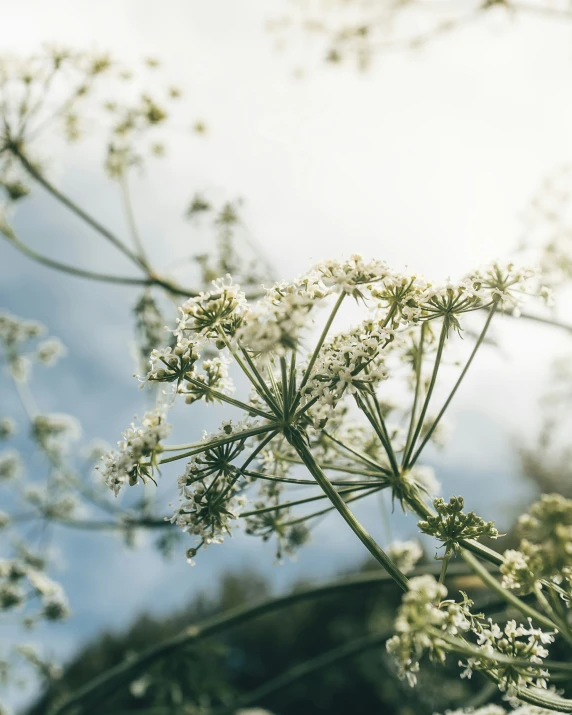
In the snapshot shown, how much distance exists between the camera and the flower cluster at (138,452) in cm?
320

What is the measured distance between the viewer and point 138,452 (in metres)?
3.20

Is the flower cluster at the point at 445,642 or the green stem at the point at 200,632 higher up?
the green stem at the point at 200,632

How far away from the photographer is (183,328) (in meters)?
3.67

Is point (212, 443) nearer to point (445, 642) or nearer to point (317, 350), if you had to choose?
point (317, 350)

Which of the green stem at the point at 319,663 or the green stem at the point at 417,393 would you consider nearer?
the green stem at the point at 417,393

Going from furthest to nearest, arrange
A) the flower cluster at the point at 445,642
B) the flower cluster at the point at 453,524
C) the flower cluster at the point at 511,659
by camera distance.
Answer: the flower cluster at the point at 453,524 < the flower cluster at the point at 511,659 < the flower cluster at the point at 445,642

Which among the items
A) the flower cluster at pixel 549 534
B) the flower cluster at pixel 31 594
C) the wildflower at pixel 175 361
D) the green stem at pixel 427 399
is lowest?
the flower cluster at pixel 549 534

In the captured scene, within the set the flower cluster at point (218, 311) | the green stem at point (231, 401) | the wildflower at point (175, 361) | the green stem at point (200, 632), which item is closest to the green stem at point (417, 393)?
the green stem at point (231, 401)

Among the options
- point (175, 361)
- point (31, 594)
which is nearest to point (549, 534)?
point (175, 361)

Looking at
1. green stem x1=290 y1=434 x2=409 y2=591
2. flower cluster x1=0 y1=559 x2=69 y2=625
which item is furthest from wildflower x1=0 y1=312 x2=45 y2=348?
green stem x1=290 y1=434 x2=409 y2=591

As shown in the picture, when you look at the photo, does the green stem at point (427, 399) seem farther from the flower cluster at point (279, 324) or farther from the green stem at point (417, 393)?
the flower cluster at point (279, 324)

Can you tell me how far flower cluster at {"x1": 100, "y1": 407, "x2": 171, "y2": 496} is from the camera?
3.20 m

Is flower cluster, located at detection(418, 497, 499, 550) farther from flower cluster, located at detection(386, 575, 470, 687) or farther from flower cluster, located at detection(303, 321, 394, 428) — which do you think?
→ flower cluster, located at detection(303, 321, 394, 428)

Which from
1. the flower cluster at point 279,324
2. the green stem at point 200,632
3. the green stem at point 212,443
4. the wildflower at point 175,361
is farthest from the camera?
the green stem at point 200,632
